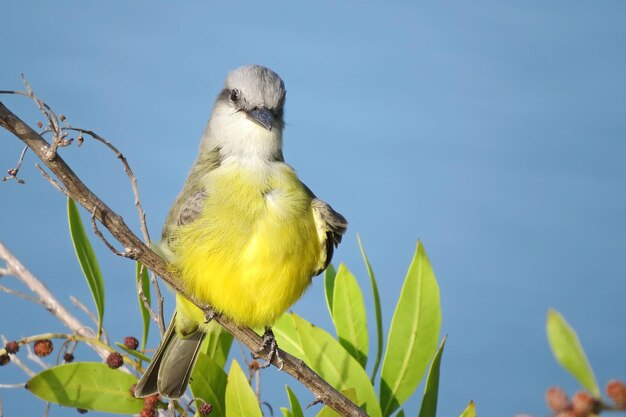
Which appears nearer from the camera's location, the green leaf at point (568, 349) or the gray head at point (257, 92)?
the green leaf at point (568, 349)

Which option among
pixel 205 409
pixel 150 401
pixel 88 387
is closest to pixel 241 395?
pixel 205 409

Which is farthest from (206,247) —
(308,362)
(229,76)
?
(229,76)

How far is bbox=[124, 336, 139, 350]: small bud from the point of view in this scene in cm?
270

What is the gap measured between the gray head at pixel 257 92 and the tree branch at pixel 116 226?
0.87m

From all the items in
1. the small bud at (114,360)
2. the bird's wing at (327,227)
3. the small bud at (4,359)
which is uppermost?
the bird's wing at (327,227)

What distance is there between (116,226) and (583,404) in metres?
1.50

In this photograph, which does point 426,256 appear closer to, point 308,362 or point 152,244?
point 308,362

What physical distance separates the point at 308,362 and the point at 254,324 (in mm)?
258

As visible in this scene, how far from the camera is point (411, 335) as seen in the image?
2686 millimetres

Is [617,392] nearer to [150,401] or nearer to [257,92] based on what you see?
[150,401]

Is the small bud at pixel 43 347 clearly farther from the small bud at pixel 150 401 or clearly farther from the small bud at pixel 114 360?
the small bud at pixel 150 401

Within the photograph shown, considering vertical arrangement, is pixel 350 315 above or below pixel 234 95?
below

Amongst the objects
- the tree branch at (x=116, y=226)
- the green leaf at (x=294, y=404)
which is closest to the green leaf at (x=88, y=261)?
the tree branch at (x=116, y=226)

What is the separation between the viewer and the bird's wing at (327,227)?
9.09 feet
